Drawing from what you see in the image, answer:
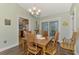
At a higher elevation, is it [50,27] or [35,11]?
[35,11]

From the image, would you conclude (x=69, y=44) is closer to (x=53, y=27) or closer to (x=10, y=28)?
(x=53, y=27)

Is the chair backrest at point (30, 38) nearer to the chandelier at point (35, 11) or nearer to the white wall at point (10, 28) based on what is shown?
the white wall at point (10, 28)

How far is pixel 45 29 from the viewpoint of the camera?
2709 mm

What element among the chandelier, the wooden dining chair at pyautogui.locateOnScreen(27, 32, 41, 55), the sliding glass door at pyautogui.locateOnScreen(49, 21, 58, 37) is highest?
the chandelier

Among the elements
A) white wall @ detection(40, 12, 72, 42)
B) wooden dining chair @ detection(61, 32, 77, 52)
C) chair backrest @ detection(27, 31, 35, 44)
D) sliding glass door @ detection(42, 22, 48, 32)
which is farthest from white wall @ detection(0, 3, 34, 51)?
wooden dining chair @ detection(61, 32, 77, 52)

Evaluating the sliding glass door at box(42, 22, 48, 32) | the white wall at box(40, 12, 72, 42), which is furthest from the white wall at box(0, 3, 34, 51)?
the white wall at box(40, 12, 72, 42)

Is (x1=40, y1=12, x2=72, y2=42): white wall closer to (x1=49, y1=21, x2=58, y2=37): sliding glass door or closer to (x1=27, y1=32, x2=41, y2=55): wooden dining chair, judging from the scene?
(x1=49, y1=21, x2=58, y2=37): sliding glass door

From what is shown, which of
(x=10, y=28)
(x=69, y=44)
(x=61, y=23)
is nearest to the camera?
(x=61, y=23)

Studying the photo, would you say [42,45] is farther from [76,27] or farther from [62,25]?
[76,27]

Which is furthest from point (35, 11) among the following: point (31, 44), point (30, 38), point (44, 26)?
point (31, 44)

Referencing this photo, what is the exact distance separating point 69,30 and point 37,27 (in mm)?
848

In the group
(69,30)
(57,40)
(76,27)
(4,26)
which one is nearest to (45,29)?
(57,40)

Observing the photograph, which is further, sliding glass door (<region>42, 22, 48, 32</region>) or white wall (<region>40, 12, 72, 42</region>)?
sliding glass door (<region>42, 22, 48, 32</region>)

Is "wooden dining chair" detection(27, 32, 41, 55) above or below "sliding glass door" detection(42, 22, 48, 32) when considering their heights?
below
